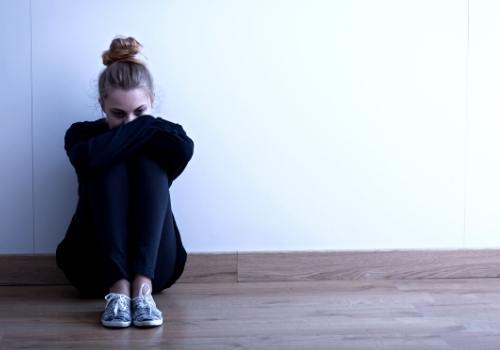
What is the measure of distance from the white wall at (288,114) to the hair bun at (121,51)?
15 centimetres

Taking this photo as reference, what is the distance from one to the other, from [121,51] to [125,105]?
0.52 feet

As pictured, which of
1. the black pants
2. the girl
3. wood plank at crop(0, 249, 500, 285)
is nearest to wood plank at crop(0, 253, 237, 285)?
wood plank at crop(0, 249, 500, 285)

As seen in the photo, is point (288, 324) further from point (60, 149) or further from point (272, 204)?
→ point (60, 149)

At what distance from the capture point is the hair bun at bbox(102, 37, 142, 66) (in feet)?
5.90

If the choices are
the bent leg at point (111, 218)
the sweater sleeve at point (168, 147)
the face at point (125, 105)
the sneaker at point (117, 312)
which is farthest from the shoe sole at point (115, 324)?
the face at point (125, 105)

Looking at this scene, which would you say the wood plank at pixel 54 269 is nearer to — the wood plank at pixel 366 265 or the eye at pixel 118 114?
the wood plank at pixel 366 265

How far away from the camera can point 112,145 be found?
163 cm

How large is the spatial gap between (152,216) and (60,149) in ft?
1.62

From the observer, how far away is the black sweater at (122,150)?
1636 millimetres

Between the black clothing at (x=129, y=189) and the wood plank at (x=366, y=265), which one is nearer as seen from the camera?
the black clothing at (x=129, y=189)

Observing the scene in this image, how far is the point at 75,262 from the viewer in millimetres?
1810

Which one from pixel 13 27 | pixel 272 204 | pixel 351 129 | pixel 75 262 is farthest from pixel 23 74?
pixel 351 129

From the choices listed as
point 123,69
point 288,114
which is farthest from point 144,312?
point 288,114

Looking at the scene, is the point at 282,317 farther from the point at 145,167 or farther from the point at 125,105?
the point at 125,105
